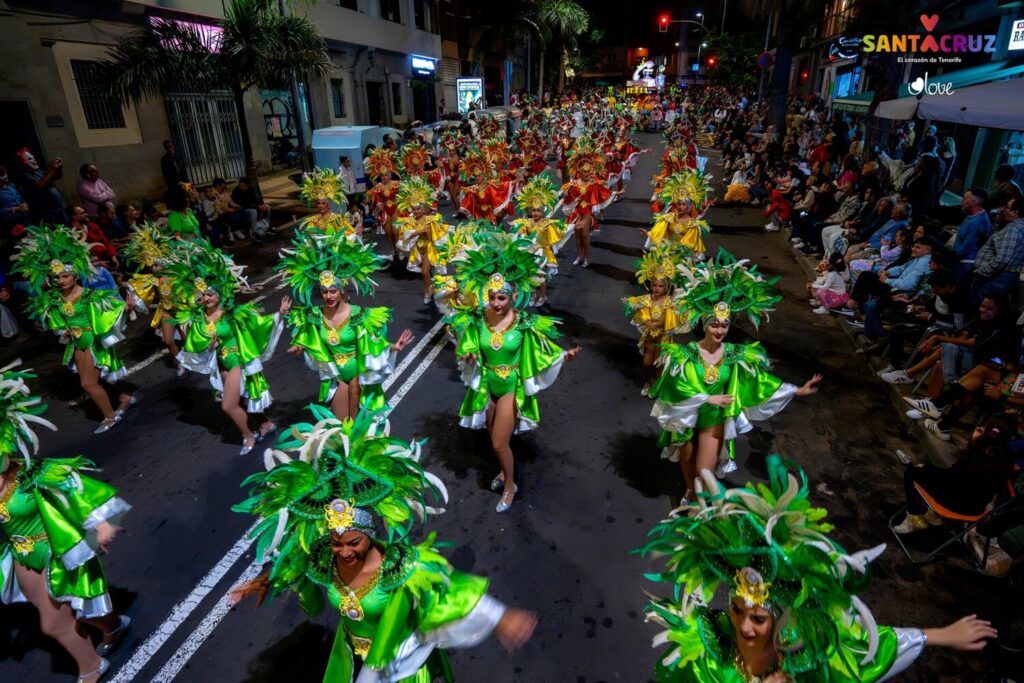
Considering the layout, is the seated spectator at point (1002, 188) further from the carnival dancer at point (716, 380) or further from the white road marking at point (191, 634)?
the white road marking at point (191, 634)

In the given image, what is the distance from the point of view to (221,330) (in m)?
5.58

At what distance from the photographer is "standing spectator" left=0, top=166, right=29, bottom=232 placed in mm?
9484

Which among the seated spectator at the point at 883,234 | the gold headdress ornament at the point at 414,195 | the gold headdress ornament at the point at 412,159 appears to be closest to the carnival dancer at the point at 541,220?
the gold headdress ornament at the point at 414,195

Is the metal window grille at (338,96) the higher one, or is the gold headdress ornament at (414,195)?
the metal window grille at (338,96)

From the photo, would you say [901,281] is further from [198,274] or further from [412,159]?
[412,159]

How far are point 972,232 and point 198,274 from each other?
1013 cm

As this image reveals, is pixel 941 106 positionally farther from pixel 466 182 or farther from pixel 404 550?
pixel 404 550

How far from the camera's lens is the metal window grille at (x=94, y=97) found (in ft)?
46.9

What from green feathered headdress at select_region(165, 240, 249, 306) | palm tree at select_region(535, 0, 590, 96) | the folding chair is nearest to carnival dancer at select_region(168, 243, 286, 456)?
green feathered headdress at select_region(165, 240, 249, 306)

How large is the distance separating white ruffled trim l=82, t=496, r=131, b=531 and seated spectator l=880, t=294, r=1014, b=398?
780 centimetres

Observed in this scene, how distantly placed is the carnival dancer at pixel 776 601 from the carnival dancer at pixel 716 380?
201cm

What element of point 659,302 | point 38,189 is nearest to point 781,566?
point 659,302

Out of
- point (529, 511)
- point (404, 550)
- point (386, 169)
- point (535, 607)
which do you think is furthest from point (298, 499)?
point (386, 169)

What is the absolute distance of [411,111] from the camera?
1398 inches
